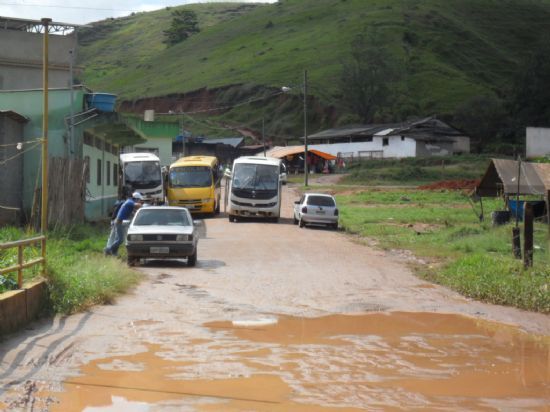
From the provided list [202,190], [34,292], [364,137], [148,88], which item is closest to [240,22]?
[148,88]

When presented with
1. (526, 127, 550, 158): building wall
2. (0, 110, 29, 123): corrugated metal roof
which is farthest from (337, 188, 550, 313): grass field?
(526, 127, 550, 158): building wall

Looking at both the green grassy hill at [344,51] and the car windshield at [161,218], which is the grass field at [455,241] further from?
the green grassy hill at [344,51]

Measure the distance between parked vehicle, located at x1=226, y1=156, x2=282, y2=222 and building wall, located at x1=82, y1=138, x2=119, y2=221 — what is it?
218 inches

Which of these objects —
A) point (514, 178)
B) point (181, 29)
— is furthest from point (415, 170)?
point (181, 29)

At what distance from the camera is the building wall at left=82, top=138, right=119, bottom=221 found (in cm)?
3394

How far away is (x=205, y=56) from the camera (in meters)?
150

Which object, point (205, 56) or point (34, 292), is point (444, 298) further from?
point (205, 56)

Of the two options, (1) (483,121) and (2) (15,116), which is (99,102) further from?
(1) (483,121)

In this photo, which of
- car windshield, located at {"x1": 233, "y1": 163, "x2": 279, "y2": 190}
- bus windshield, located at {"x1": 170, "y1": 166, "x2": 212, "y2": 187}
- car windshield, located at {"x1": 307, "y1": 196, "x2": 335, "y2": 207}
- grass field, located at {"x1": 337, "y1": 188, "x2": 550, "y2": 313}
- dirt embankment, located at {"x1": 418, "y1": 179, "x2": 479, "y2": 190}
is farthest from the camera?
dirt embankment, located at {"x1": 418, "y1": 179, "x2": 479, "y2": 190}

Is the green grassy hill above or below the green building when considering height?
above

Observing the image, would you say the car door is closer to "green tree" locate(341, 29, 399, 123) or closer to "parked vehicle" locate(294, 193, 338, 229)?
"parked vehicle" locate(294, 193, 338, 229)

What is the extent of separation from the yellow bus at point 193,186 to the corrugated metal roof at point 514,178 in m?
12.6

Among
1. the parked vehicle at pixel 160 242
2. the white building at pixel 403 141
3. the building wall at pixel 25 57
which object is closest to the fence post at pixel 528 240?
the parked vehicle at pixel 160 242

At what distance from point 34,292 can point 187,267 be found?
328 inches
